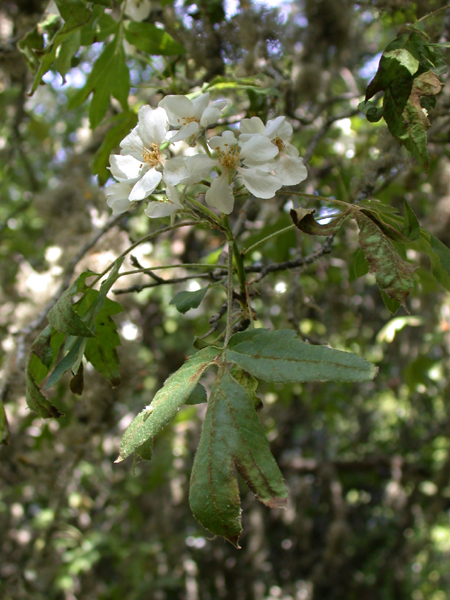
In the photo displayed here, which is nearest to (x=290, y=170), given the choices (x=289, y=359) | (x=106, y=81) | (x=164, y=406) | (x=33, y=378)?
(x=289, y=359)

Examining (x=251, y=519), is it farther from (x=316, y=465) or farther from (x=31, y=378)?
(x=31, y=378)

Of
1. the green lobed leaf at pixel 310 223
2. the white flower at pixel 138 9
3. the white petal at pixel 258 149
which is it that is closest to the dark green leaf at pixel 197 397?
the green lobed leaf at pixel 310 223

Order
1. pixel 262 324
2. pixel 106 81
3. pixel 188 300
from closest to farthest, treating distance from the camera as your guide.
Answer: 1. pixel 188 300
2. pixel 106 81
3. pixel 262 324

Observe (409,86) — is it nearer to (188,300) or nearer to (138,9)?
(188,300)

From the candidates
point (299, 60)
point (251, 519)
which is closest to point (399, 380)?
point (251, 519)

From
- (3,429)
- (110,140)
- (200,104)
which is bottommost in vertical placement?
(3,429)

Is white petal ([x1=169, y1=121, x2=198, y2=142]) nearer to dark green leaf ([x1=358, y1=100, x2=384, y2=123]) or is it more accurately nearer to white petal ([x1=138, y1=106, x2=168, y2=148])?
white petal ([x1=138, y1=106, x2=168, y2=148])
